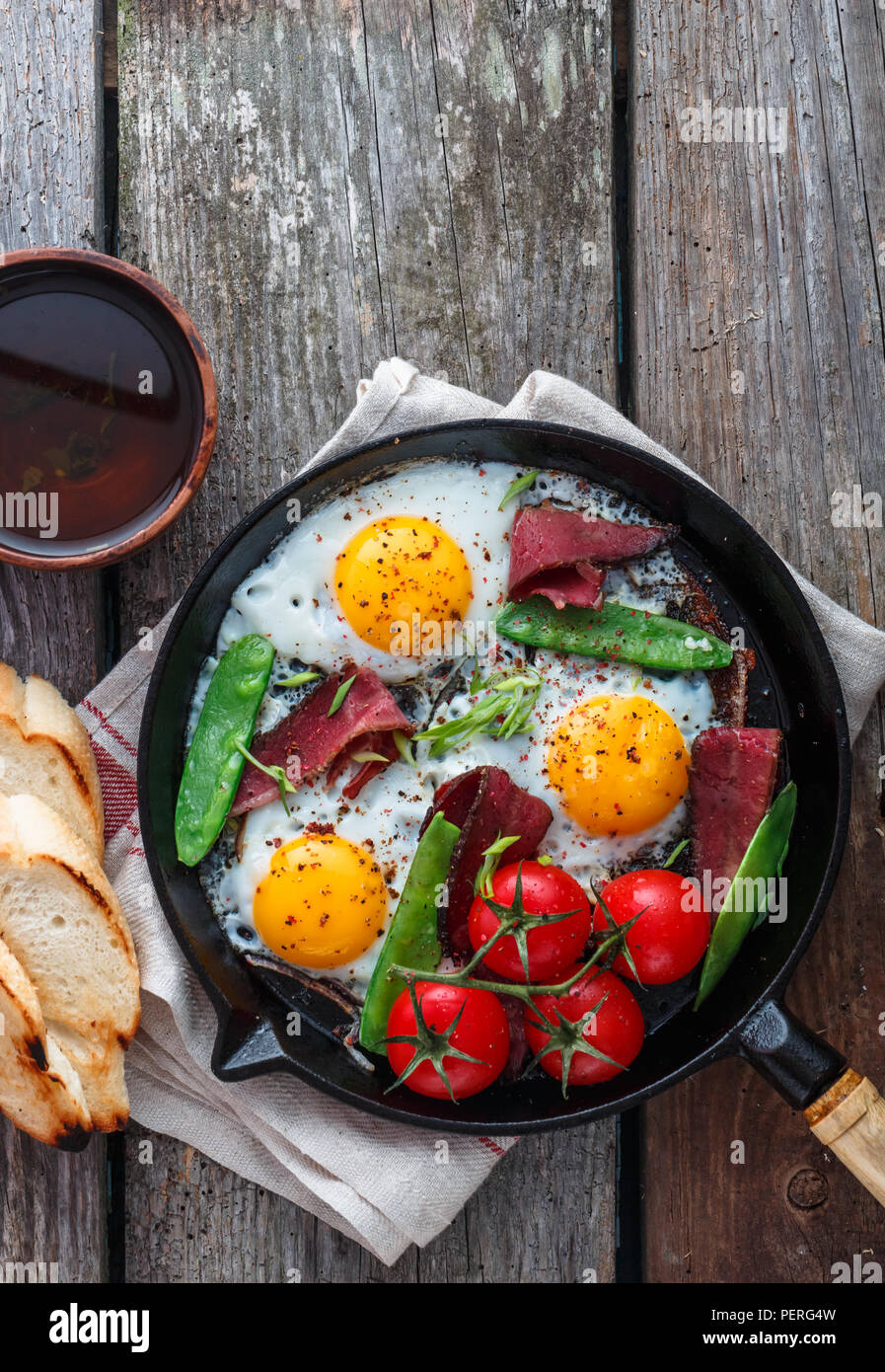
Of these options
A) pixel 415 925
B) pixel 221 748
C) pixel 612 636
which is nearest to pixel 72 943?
pixel 221 748

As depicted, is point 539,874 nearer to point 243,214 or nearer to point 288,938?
point 288,938

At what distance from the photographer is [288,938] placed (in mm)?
2623

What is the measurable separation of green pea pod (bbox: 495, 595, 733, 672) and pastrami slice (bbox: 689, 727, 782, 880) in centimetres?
20

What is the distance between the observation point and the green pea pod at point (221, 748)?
2672 millimetres

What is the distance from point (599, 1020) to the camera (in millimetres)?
2555

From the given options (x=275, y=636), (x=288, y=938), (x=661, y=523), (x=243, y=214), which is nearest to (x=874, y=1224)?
(x=288, y=938)

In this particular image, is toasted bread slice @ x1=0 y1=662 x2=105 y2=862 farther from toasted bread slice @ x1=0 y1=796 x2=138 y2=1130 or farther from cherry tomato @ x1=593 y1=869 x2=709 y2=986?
cherry tomato @ x1=593 y1=869 x2=709 y2=986

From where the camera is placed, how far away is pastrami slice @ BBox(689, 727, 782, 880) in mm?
2641

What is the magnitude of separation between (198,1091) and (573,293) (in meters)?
2.37

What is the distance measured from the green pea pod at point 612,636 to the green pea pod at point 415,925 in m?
0.52

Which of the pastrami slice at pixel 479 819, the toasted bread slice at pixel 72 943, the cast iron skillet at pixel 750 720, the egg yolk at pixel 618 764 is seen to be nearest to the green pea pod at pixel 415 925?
the pastrami slice at pixel 479 819

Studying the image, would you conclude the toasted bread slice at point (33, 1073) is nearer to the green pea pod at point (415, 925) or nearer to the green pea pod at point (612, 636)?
the green pea pod at point (415, 925)

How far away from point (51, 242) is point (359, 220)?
85 centimetres

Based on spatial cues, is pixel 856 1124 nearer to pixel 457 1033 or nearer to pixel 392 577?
pixel 457 1033
